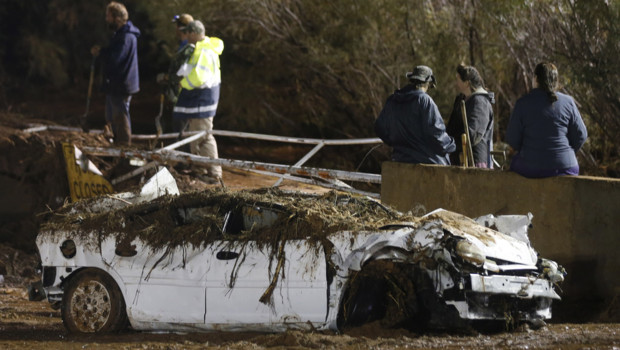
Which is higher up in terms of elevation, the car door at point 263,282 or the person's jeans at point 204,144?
the person's jeans at point 204,144

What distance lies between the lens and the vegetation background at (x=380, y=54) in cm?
1481

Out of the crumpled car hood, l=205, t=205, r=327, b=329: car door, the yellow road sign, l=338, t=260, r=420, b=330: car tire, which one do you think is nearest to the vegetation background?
the yellow road sign

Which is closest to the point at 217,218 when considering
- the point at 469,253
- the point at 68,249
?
the point at 68,249

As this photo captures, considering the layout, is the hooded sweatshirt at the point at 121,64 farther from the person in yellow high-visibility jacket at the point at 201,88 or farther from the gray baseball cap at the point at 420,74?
the gray baseball cap at the point at 420,74

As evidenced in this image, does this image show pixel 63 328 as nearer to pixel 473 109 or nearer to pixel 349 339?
pixel 349 339

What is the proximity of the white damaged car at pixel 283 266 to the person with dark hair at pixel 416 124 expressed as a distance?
155 centimetres

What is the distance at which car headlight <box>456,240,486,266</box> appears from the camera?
27.1 feet

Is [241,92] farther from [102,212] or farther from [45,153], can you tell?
[102,212]

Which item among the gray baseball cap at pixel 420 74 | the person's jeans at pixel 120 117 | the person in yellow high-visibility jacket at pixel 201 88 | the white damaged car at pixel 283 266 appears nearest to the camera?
the white damaged car at pixel 283 266

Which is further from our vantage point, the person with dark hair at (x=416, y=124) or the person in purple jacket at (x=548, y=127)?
the person with dark hair at (x=416, y=124)

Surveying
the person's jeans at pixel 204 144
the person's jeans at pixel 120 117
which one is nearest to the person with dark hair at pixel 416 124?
the person's jeans at pixel 204 144

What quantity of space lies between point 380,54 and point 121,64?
496cm

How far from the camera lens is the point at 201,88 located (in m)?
15.3

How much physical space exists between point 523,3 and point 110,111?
6584 millimetres
